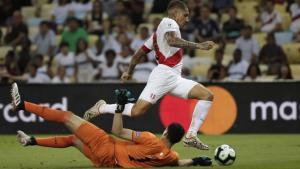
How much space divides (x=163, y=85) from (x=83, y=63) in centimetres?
845

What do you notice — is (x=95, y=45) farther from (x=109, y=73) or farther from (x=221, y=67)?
(x=221, y=67)

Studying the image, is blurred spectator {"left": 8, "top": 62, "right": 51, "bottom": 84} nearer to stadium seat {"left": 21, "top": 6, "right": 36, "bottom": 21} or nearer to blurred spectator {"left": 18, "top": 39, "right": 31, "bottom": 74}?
blurred spectator {"left": 18, "top": 39, "right": 31, "bottom": 74}

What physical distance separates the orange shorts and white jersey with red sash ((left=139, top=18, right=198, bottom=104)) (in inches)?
79.1

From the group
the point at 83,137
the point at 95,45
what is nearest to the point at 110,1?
the point at 95,45

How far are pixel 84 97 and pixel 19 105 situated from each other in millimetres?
7002

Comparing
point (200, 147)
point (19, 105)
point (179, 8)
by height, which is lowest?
point (200, 147)

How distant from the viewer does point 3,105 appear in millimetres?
18844

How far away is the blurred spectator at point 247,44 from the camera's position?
20.9 metres

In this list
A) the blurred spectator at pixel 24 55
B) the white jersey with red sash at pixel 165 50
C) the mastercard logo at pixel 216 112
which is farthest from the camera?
the blurred spectator at pixel 24 55

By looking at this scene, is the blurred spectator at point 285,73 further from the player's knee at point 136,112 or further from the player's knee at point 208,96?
the player's knee at point 136,112

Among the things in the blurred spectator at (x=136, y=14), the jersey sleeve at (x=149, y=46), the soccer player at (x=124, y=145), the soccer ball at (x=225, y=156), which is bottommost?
the soccer ball at (x=225, y=156)

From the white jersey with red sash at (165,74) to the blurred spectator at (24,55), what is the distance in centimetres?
920

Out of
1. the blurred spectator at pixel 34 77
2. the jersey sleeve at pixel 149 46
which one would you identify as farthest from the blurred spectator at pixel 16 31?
the jersey sleeve at pixel 149 46

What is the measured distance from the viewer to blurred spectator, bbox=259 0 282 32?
70.5 ft
